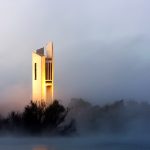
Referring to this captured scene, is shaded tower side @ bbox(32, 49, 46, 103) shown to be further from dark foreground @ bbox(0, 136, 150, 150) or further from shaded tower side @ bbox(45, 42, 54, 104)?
dark foreground @ bbox(0, 136, 150, 150)

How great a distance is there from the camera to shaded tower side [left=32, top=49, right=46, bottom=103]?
25.5m

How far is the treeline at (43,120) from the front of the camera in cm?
2573

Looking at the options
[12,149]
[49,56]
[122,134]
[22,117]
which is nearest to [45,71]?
[49,56]

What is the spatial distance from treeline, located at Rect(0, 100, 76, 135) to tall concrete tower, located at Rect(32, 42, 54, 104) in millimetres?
387

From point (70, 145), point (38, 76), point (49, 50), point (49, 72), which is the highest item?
point (49, 50)

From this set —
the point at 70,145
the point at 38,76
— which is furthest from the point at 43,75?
the point at 70,145

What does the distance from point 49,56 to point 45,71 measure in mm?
712

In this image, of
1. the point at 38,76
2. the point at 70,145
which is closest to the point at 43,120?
the point at 38,76

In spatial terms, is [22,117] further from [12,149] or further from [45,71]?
[12,149]

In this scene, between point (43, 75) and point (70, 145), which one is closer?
point (70, 145)

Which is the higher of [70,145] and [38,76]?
[38,76]

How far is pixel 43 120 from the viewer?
25891 millimetres

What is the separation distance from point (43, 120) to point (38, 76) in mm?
2019

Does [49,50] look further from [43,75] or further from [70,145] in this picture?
[70,145]
